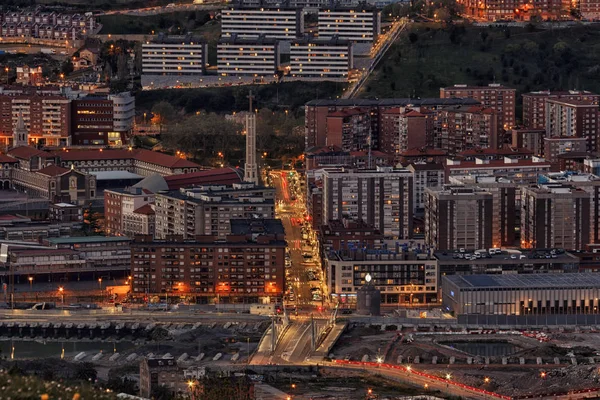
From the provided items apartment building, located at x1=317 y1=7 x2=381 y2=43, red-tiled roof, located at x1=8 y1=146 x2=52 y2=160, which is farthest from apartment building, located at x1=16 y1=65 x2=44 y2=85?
apartment building, located at x1=317 y1=7 x2=381 y2=43

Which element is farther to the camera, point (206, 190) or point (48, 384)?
point (206, 190)

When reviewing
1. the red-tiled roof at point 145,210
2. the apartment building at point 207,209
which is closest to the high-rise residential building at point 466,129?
the apartment building at point 207,209

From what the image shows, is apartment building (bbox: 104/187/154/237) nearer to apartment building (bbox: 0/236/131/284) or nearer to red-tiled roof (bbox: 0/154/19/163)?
apartment building (bbox: 0/236/131/284)

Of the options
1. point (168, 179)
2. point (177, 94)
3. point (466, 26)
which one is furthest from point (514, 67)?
point (168, 179)

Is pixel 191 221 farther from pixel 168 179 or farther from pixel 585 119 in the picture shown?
pixel 585 119

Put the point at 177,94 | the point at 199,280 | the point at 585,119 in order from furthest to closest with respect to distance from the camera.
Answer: the point at 177,94 < the point at 585,119 < the point at 199,280

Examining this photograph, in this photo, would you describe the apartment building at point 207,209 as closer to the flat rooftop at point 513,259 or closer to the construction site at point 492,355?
the flat rooftop at point 513,259
